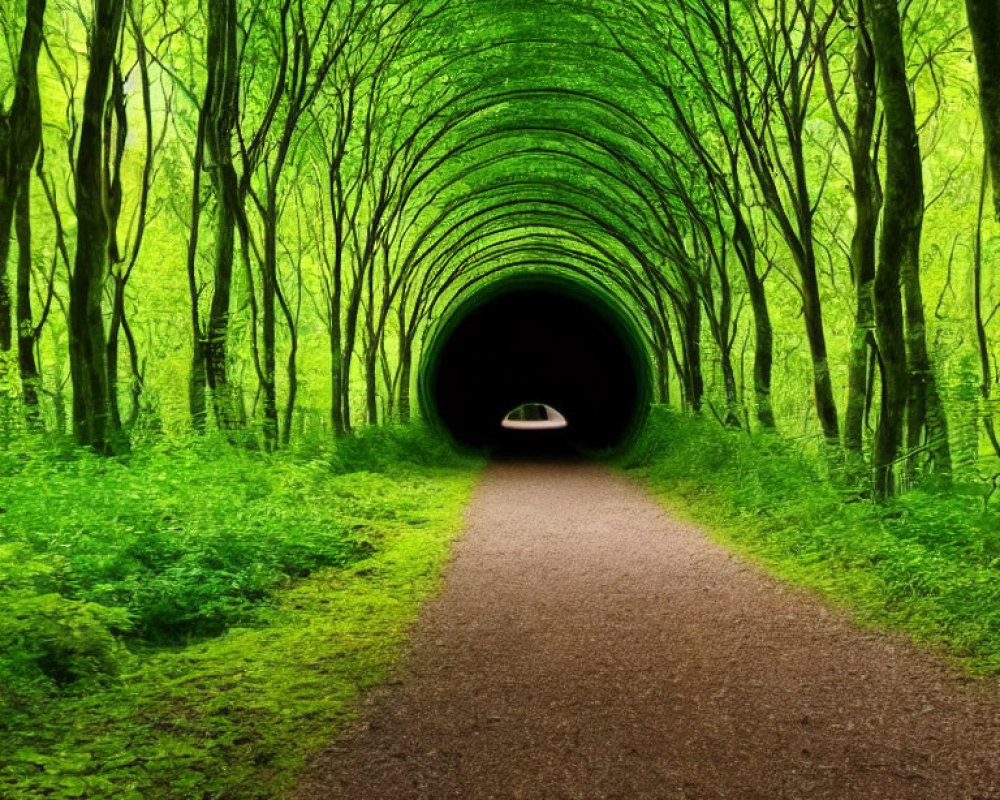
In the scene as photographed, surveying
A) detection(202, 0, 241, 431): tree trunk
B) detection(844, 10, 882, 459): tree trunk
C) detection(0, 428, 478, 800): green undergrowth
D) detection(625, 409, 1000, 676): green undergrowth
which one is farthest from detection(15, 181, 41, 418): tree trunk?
detection(844, 10, 882, 459): tree trunk

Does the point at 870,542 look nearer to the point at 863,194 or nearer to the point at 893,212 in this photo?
the point at 893,212

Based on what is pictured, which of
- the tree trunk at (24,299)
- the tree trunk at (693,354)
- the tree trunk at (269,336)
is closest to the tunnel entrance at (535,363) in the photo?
the tree trunk at (693,354)

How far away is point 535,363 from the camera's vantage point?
1275 inches

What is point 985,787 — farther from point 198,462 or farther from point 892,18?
point 198,462

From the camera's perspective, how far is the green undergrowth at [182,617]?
128 inches

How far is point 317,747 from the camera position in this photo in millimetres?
3426

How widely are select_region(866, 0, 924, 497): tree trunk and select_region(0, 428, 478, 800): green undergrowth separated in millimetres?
4047

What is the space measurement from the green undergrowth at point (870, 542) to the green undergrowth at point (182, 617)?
2.87 m

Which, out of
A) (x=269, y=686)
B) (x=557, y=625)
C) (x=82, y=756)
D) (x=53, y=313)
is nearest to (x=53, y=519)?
(x=269, y=686)

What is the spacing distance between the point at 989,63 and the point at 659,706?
3.92m

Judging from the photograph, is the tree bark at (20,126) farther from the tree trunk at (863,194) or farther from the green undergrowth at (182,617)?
the tree trunk at (863,194)

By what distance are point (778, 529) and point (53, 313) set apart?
17120mm

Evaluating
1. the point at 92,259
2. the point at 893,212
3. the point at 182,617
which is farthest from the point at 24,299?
the point at 893,212

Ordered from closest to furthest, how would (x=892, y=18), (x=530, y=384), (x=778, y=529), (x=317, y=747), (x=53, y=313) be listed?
1. (x=317, y=747)
2. (x=892, y=18)
3. (x=778, y=529)
4. (x=53, y=313)
5. (x=530, y=384)
